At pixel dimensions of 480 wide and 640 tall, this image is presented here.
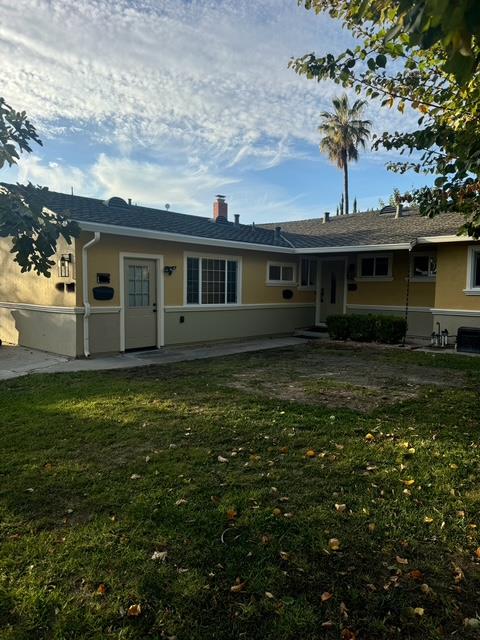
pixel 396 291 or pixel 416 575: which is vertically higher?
pixel 396 291

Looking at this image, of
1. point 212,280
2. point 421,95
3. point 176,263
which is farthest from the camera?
point 212,280

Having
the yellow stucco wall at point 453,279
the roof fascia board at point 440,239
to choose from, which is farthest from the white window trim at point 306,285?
the yellow stucco wall at point 453,279

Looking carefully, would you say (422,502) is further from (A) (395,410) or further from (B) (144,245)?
(B) (144,245)

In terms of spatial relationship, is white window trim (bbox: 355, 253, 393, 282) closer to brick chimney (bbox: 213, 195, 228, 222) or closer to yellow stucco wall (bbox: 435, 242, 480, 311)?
yellow stucco wall (bbox: 435, 242, 480, 311)

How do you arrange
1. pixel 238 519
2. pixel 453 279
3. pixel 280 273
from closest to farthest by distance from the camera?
pixel 238 519
pixel 453 279
pixel 280 273

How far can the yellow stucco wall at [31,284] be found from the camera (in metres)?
9.46

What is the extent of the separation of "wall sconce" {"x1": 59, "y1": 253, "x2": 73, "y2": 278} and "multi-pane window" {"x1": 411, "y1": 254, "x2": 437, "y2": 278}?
9.62m

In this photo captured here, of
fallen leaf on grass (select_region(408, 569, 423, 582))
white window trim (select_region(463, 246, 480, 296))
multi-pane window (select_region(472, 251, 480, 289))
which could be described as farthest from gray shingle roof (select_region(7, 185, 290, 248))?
fallen leaf on grass (select_region(408, 569, 423, 582))

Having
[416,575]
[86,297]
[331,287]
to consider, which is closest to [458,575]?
[416,575]

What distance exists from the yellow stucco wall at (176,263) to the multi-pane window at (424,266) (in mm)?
3595

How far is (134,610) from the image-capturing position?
2188mm

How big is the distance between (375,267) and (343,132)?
19.0 m

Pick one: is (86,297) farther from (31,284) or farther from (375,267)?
(375,267)

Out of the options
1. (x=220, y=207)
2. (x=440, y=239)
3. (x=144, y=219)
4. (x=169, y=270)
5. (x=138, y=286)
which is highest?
(x=220, y=207)
